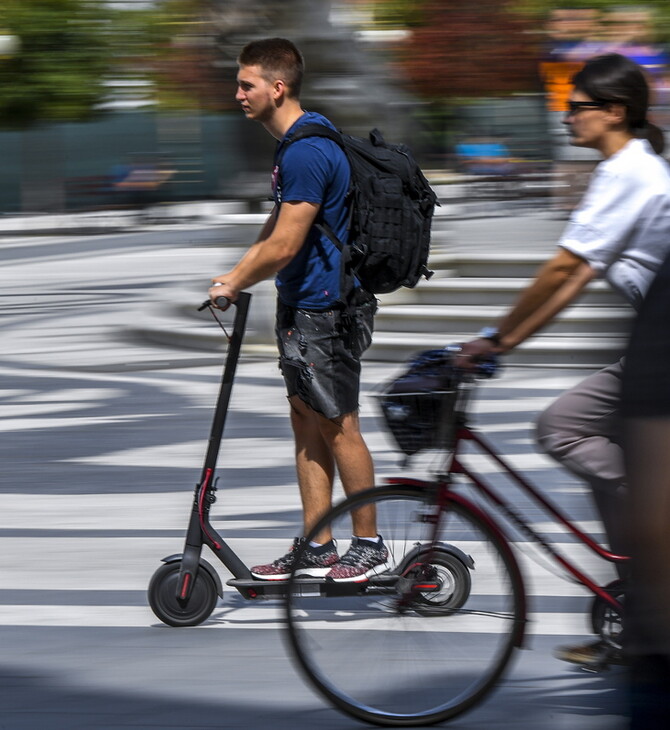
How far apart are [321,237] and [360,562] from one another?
1.08 metres

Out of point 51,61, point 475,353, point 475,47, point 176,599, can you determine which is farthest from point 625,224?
point 51,61

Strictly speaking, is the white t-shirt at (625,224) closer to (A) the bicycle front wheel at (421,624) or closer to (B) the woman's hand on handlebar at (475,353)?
(B) the woman's hand on handlebar at (475,353)

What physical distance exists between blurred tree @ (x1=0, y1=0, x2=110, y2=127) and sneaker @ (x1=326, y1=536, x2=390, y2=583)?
27915 millimetres

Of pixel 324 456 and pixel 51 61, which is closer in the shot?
pixel 324 456

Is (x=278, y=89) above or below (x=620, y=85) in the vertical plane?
below

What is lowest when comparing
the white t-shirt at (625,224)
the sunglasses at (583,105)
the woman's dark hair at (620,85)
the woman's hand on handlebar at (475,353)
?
the woman's hand on handlebar at (475,353)

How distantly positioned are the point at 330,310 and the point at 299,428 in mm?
420

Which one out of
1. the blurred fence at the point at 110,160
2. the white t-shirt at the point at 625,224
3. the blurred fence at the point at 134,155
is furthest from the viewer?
the blurred fence at the point at 110,160

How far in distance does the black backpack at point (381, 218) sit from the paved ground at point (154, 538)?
3.28 ft

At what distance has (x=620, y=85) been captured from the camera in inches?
157

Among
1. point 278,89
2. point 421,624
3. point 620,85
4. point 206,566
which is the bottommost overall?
point 206,566

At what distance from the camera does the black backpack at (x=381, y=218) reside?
471 cm

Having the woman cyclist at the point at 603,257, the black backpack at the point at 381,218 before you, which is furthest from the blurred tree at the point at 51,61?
the woman cyclist at the point at 603,257

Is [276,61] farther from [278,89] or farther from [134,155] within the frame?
[134,155]
